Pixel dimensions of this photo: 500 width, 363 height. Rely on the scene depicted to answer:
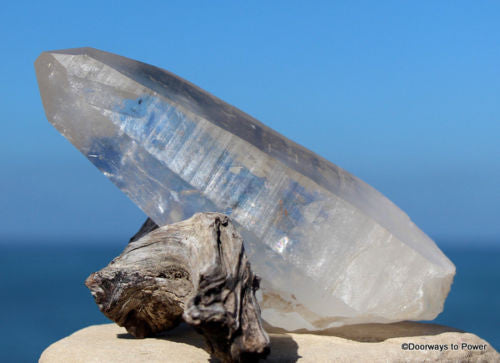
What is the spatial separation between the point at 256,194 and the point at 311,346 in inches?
40.0

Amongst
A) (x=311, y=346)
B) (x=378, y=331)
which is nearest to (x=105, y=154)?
(x=311, y=346)

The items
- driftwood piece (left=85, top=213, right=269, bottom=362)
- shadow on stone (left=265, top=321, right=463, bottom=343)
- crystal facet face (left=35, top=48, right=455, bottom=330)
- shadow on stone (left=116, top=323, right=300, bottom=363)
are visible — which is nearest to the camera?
driftwood piece (left=85, top=213, right=269, bottom=362)

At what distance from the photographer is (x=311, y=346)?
3.93 metres

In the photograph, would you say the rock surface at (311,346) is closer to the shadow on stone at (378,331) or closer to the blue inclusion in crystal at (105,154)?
the shadow on stone at (378,331)

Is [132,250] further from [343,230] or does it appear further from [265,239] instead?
[343,230]

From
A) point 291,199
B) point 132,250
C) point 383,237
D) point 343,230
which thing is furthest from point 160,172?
point 383,237

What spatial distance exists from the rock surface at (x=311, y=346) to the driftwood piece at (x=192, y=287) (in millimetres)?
189

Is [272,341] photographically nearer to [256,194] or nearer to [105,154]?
[256,194]

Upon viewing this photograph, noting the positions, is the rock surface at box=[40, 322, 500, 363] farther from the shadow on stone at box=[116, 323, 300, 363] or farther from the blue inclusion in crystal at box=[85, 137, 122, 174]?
the blue inclusion in crystal at box=[85, 137, 122, 174]

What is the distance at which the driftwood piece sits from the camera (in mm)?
3201

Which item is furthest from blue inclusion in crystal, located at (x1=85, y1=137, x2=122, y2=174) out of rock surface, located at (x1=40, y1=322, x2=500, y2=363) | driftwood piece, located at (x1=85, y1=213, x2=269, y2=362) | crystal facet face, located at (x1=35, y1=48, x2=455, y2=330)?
rock surface, located at (x1=40, y1=322, x2=500, y2=363)

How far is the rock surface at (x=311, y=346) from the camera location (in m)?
3.72

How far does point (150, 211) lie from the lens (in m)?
4.25

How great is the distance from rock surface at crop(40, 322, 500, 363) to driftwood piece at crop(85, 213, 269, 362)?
189mm
